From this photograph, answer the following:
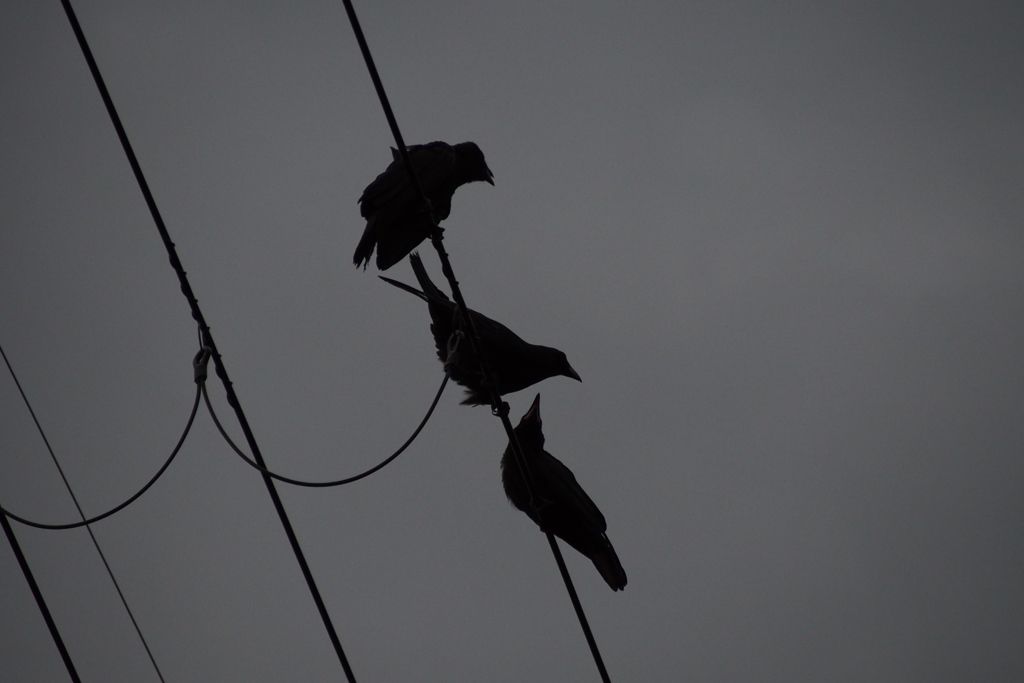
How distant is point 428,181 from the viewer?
6.57m

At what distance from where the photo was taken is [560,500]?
558 cm

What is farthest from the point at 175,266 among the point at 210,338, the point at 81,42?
the point at 81,42

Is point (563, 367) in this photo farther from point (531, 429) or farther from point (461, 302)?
point (461, 302)

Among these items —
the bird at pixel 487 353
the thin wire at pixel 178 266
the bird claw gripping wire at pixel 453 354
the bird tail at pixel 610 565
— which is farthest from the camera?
the bird tail at pixel 610 565

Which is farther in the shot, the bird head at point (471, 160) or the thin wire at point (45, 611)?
the bird head at point (471, 160)

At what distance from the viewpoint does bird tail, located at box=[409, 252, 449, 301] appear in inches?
200

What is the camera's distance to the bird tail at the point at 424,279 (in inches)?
200

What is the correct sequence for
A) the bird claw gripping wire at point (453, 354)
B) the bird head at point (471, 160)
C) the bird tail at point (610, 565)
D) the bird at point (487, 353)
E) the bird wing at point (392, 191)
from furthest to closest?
1. the bird head at point (471, 160)
2. the bird wing at point (392, 191)
3. the bird tail at point (610, 565)
4. the bird at point (487, 353)
5. the bird claw gripping wire at point (453, 354)

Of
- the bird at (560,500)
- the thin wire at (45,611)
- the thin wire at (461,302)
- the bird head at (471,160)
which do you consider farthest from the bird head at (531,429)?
the thin wire at (45,611)

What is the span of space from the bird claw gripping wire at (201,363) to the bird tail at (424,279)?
5.68ft

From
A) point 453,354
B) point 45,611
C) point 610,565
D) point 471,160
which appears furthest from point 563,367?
point 45,611

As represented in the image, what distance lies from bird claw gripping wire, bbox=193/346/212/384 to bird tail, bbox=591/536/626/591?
3.19m

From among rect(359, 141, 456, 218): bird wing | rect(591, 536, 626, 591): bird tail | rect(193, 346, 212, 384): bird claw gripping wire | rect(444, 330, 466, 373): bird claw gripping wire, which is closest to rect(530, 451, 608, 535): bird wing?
rect(591, 536, 626, 591): bird tail

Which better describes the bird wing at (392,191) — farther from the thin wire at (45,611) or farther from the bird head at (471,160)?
the thin wire at (45,611)
